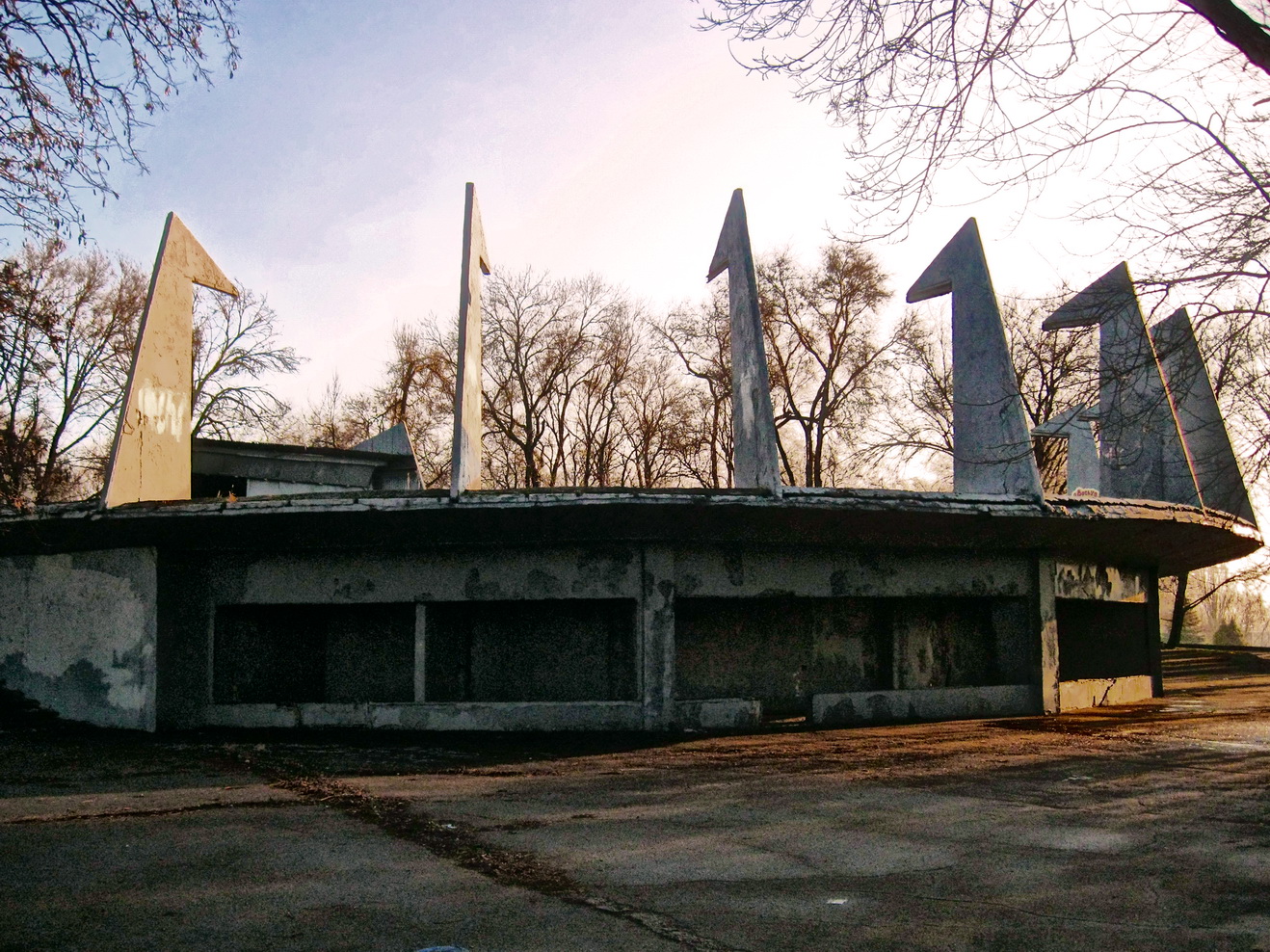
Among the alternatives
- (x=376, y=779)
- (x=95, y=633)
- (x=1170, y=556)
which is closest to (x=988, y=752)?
(x=376, y=779)

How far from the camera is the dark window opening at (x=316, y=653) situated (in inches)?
510

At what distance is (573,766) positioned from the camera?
29.8 ft

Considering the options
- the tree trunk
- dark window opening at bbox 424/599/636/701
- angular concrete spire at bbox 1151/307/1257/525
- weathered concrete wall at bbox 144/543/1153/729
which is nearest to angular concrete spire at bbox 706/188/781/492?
weathered concrete wall at bbox 144/543/1153/729

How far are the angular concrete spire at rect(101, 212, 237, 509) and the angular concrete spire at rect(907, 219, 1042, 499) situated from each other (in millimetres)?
10891

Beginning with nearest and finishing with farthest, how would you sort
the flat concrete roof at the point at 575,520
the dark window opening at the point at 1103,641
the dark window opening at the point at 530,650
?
the flat concrete roof at the point at 575,520, the dark window opening at the point at 530,650, the dark window opening at the point at 1103,641

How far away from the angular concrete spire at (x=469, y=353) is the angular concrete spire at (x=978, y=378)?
6867mm

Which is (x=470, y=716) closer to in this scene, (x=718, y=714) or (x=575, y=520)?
(x=575, y=520)

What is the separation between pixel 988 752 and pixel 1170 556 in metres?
9.55

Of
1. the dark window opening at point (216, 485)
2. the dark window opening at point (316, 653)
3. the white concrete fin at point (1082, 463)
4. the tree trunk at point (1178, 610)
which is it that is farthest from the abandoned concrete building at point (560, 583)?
the tree trunk at point (1178, 610)

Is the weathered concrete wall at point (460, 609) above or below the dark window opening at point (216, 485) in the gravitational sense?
below

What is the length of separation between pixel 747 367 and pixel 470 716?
19.1 ft

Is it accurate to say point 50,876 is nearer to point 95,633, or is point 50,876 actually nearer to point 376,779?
point 376,779

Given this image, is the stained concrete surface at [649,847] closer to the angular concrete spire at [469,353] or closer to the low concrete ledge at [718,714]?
the low concrete ledge at [718,714]

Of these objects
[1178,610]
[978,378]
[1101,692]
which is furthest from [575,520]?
[1178,610]
